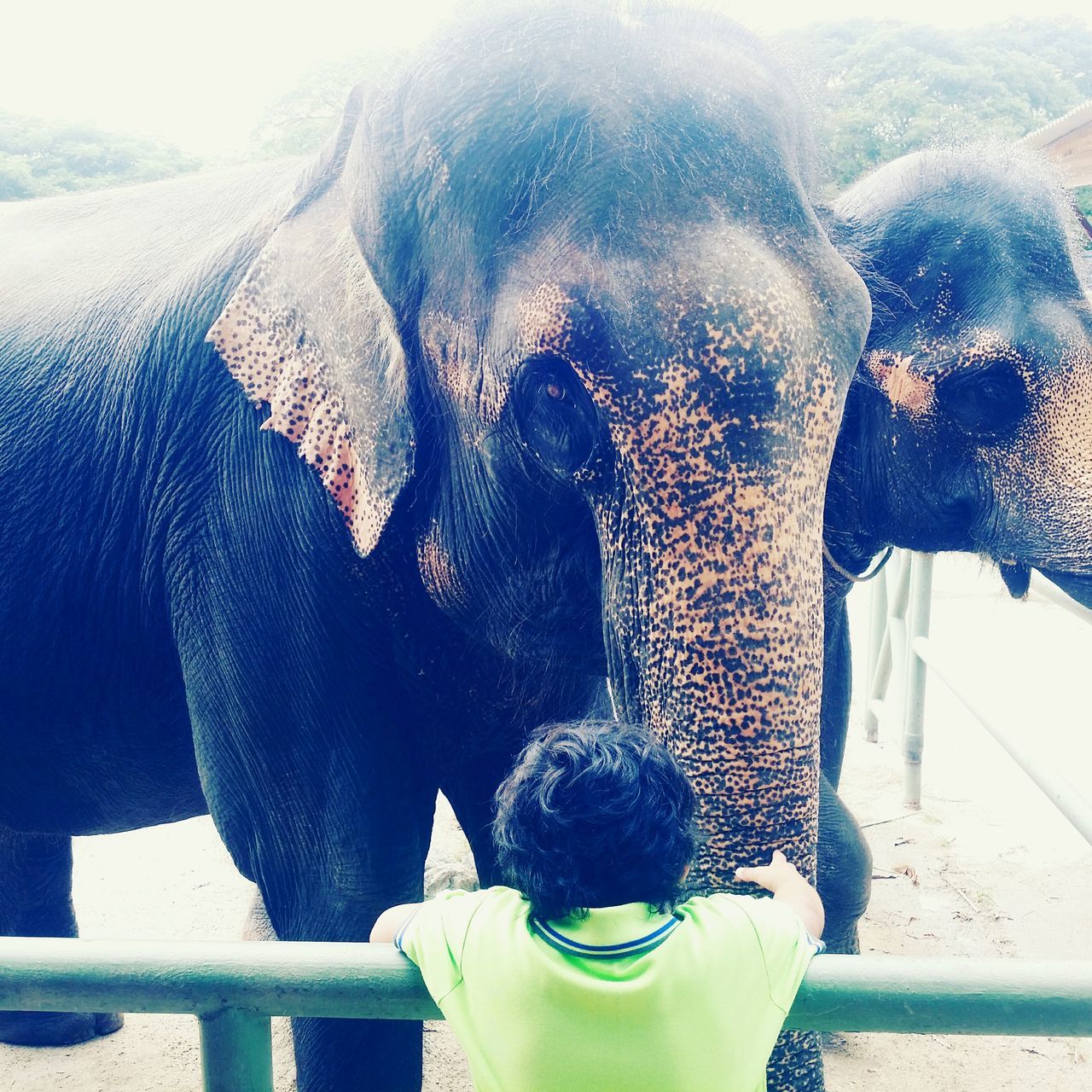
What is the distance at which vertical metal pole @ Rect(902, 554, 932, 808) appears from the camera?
4.19 meters

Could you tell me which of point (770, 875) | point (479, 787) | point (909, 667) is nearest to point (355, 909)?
point (479, 787)

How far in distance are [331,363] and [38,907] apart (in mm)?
2045

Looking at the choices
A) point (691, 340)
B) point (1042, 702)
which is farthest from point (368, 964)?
point (1042, 702)

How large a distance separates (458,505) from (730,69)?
65cm

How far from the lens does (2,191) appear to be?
9367 mm

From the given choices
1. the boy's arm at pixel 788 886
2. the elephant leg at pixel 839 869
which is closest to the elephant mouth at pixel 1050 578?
the elephant leg at pixel 839 869

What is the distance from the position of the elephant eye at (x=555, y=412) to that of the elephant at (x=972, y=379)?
1.12 metres

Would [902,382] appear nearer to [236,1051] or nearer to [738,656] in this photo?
[738,656]

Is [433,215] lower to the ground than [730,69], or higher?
lower

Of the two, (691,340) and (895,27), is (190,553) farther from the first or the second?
(895,27)

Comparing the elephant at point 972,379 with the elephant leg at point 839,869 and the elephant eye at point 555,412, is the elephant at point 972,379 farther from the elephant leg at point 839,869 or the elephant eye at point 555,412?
the elephant eye at point 555,412

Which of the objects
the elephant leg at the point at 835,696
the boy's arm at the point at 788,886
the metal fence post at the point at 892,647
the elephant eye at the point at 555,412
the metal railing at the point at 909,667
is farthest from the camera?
the metal fence post at the point at 892,647

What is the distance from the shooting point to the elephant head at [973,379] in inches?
95.1

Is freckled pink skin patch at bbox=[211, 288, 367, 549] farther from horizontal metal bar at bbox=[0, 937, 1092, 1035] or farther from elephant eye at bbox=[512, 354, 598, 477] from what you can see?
horizontal metal bar at bbox=[0, 937, 1092, 1035]
